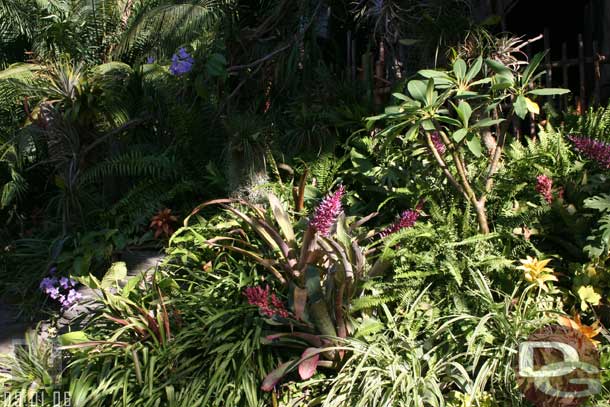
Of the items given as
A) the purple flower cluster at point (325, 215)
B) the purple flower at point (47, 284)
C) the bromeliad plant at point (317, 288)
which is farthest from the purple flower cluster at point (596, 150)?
the purple flower at point (47, 284)

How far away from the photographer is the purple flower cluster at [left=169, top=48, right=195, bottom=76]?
5.84 m

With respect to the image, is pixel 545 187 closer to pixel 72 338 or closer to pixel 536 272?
pixel 536 272

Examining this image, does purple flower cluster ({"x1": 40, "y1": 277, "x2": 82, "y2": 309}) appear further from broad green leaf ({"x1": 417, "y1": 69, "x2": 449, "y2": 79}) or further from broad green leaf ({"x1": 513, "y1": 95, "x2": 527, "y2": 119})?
broad green leaf ({"x1": 513, "y1": 95, "x2": 527, "y2": 119})

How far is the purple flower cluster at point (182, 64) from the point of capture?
5.84 meters

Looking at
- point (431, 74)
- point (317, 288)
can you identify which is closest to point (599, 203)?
point (431, 74)

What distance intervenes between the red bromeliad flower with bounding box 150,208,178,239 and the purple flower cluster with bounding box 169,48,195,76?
1.28m

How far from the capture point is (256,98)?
6.35m

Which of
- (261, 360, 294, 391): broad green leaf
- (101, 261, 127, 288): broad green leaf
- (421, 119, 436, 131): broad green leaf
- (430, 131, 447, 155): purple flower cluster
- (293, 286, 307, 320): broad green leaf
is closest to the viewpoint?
(261, 360, 294, 391): broad green leaf

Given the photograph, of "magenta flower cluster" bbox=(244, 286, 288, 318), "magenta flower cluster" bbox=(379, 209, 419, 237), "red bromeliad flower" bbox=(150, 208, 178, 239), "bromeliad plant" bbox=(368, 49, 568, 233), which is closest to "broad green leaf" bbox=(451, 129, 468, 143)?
"bromeliad plant" bbox=(368, 49, 568, 233)

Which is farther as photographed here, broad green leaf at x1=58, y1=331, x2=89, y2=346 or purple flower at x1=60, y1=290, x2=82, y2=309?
purple flower at x1=60, y1=290, x2=82, y2=309

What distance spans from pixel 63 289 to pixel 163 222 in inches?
34.3

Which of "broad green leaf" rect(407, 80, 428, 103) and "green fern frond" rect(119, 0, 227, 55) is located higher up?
"green fern frond" rect(119, 0, 227, 55)

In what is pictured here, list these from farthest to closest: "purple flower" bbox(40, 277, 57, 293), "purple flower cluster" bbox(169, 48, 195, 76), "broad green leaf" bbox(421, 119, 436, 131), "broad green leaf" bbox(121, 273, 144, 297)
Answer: "purple flower cluster" bbox(169, 48, 195, 76) < "purple flower" bbox(40, 277, 57, 293) < "broad green leaf" bbox(121, 273, 144, 297) < "broad green leaf" bbox(421, 119, 436, 131)

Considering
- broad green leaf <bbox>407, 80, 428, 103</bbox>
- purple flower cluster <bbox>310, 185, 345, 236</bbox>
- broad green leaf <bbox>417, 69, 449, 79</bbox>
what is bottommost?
purple flower cluster <bbox>310, 185, 345, 236</bbox>
